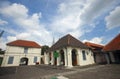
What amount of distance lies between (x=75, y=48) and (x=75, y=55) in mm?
1735

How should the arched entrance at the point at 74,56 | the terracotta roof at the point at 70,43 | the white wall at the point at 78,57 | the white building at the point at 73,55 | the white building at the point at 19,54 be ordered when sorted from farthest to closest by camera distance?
1. the white building at the point at 19,54
2. the arched entrance at the point at 74,56
3. the terracotta roof at the point at 70,43
4. the white building at the point at 73,55
5. the white wall at the point at 78,57

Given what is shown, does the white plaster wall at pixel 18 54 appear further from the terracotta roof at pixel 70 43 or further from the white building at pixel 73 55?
the white building at pixel 73 55

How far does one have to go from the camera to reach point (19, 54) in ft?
94.2

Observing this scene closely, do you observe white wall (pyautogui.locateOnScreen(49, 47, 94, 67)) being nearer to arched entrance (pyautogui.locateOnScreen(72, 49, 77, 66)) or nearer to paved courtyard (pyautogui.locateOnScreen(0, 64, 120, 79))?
arched entrance (pyautogui.locateOnScreen(72, 49, 77, 66))

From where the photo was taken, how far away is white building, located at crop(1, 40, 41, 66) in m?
26.8

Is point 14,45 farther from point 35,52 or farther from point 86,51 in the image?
point 86,51

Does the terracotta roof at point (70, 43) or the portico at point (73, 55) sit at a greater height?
the terracotta roof at point (70, 43)

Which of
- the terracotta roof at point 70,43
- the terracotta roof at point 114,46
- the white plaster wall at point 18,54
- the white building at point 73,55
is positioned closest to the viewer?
the terracotta roof at point 114,46

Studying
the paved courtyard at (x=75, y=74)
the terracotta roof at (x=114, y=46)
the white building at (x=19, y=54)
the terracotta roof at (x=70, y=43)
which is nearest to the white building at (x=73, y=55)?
the terracotta roof at (x=70, y=43)

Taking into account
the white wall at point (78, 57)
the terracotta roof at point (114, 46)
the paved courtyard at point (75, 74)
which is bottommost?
the paved courtyard at point (75, 74)

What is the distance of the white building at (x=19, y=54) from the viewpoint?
1055 inches

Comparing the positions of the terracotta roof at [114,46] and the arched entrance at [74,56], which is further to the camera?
the arched entrance at [74,56]

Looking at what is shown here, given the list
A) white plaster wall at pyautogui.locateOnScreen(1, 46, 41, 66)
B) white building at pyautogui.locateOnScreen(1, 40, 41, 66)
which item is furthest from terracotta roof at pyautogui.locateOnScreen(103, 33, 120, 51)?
white plaster wall at pyautogui.locateOnScreen(1, 46, 41, 66)

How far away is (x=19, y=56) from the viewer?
2852cm
